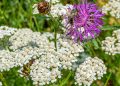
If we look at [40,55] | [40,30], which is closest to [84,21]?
[40,55]

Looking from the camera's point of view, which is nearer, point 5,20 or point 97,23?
point 97,23

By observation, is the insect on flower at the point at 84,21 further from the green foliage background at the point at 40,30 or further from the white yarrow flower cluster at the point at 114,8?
the white yarrow flower cluster at the point at 114,8

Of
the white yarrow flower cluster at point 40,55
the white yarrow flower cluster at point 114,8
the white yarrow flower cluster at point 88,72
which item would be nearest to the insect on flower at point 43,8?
the white yarrow flower cluster at point 40,55

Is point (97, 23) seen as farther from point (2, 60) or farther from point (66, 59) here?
point (2, 60)

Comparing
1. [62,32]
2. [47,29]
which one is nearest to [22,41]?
[62,32]

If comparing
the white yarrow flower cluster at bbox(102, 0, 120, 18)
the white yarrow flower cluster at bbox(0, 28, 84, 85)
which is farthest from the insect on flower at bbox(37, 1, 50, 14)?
the white yarrow flower cluster at bbox(102, 0, 120, 18)

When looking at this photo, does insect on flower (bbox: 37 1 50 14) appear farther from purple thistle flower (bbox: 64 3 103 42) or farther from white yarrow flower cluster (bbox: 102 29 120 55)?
white yarrow flower cluster (bbox: 102 29 120 55)
